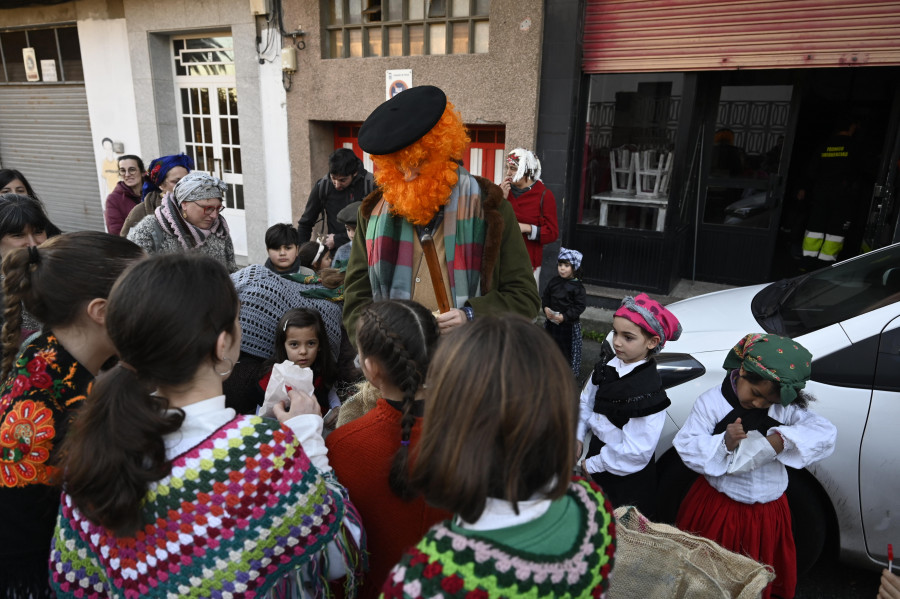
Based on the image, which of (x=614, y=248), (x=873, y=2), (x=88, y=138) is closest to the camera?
(x=873, y=2)

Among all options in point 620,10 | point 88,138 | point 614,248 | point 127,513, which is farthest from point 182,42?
point 127,513

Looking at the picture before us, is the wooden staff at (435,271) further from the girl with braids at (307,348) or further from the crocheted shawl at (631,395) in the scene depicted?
the crocheted shawl at (631,395)

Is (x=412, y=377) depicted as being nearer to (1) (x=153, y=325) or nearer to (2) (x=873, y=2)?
(1) (x=153, y=325)

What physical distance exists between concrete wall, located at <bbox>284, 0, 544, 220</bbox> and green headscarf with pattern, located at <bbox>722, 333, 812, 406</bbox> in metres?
4.54

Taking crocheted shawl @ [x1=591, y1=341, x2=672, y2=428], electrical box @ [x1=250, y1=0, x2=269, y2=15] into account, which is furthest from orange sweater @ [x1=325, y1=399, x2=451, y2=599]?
electrical box @ [x1=250, y1=0, x2=269, y2=15]

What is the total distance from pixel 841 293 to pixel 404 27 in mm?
5575

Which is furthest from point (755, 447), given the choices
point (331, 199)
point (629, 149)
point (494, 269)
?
point (629, 149)

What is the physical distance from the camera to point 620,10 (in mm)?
6055

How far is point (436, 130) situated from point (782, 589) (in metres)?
2.52

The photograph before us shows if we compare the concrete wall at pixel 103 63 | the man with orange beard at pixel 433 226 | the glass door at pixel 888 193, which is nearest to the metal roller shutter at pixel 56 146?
the concrete wall at pixel 103 63

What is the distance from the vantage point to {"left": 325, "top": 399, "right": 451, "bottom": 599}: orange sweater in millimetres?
1590

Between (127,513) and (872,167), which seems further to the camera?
(872,167)

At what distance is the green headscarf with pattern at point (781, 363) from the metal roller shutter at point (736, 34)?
4595 mm

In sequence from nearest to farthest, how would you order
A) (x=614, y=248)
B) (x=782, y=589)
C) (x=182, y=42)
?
(x=782, y=589)
(x=614, y=248)
(x=182, y=42)
